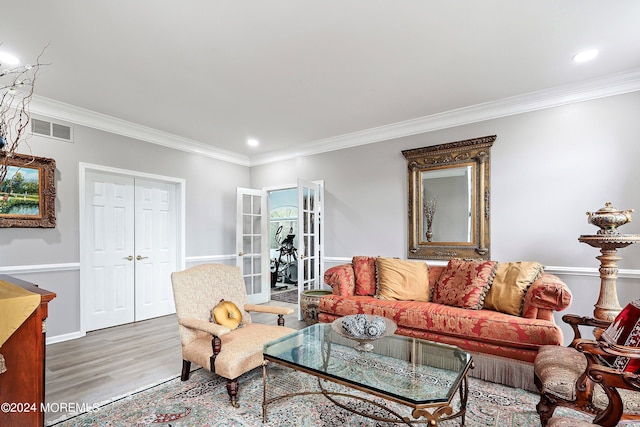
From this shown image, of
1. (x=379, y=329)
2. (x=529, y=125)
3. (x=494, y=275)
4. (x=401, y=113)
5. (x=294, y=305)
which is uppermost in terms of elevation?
(x=401, y=113)

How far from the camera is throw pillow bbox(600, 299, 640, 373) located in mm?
1492

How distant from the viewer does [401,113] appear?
3771 millimetres

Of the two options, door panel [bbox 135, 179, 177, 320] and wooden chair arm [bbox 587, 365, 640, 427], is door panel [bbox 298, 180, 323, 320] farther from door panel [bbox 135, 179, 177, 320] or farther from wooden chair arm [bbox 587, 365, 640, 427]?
wooden chair arm [bbox 587, 365, 640, 427]

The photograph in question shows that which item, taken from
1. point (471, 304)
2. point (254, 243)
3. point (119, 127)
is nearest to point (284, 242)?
point (254, 243)

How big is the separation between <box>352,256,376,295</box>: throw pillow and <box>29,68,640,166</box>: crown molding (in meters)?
Result: 1.72

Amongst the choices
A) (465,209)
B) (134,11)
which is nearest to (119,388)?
(134,11)

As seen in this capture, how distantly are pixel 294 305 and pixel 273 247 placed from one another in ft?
10.4

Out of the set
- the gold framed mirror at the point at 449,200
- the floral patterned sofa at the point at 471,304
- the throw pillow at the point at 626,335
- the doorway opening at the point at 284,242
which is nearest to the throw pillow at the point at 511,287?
the floral patterned sofa at the point at 471,304

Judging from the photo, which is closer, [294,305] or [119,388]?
[119,388]

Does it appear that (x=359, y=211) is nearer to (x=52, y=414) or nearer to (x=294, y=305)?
(x=294, y=305)

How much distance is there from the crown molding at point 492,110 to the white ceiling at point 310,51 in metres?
0.09

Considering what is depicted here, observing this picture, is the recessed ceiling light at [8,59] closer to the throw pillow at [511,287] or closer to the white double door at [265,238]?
the white double door at [265,238]

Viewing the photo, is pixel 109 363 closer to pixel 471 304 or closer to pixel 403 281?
pixel 403 281

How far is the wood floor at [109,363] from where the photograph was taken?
93.6 inches
